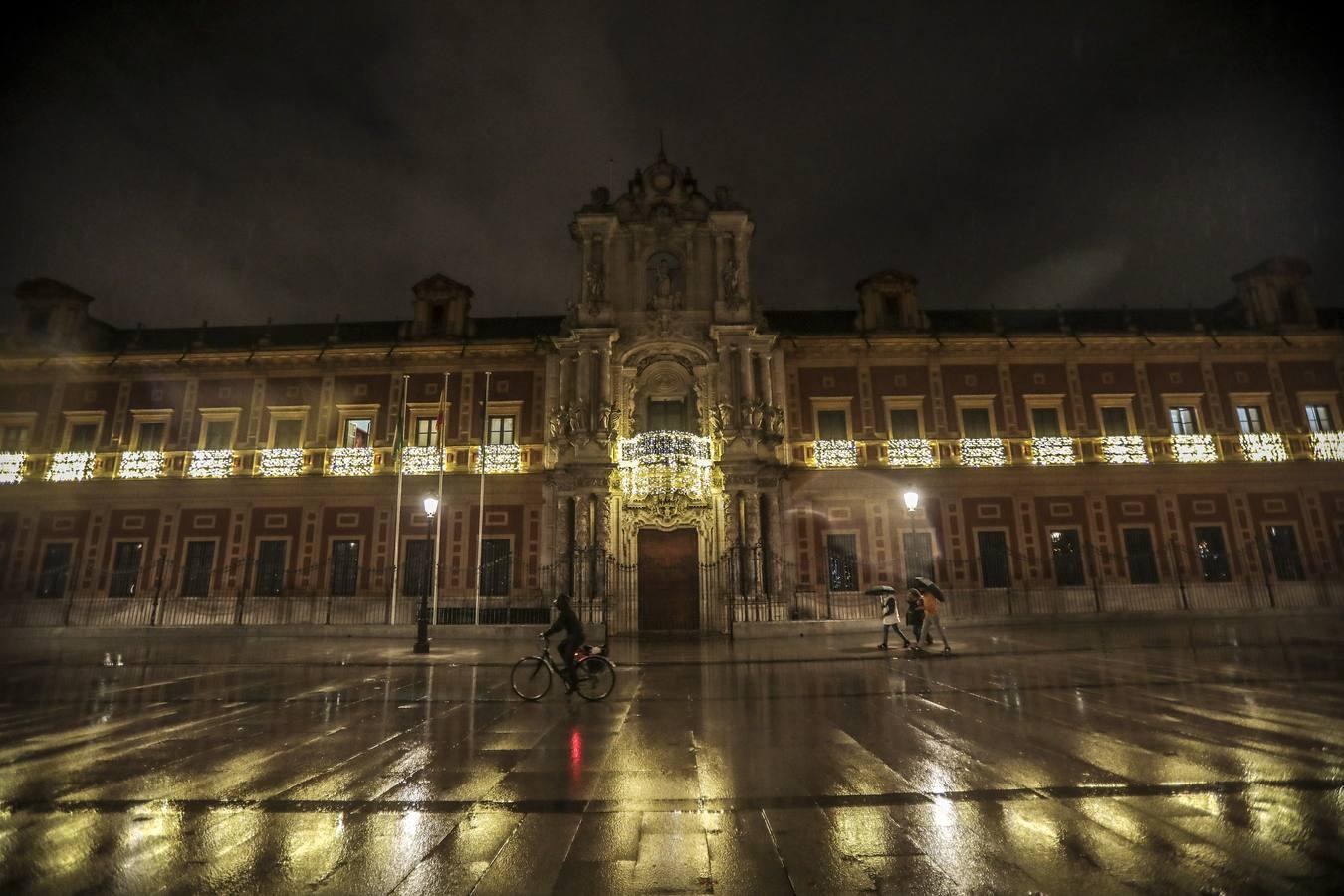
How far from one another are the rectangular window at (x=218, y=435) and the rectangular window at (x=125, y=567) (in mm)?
4400

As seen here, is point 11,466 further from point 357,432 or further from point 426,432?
point 426,432

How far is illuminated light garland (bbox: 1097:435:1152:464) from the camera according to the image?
24.0m

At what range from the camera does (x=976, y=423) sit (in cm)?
2475

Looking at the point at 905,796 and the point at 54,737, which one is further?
the point at 54,737

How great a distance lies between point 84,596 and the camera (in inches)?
913

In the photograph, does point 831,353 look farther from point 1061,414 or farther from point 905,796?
point 905,796

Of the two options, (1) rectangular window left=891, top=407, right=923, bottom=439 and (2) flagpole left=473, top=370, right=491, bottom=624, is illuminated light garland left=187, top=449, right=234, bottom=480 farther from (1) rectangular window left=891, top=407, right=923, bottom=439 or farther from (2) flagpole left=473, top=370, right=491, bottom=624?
(1) rectangular window left=891, top=407, right=923, bottom=439

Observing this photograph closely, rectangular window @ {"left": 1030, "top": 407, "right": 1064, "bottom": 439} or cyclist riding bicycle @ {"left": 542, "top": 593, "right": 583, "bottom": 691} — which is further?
rectangular window @ {"left": 1030, "top": 407, "right": 1064, "bottom": 439}

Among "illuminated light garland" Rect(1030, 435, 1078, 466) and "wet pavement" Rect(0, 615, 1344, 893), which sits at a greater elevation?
"illuminated light garland" Rect(1030, 435, 1078, 466)

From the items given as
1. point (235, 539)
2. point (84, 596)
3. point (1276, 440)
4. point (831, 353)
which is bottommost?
point (84, 596)

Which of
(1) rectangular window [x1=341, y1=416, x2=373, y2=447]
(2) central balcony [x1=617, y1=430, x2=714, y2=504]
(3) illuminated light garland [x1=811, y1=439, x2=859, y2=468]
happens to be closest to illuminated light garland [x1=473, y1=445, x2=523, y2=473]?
(2) central balcony [x1=617, y1=430, x2=714, y2=504]

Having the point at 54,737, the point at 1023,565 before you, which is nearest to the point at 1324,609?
the point at 1023,565

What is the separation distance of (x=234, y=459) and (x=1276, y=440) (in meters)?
41.3

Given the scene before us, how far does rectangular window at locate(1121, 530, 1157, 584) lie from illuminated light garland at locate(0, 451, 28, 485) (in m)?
43.2
